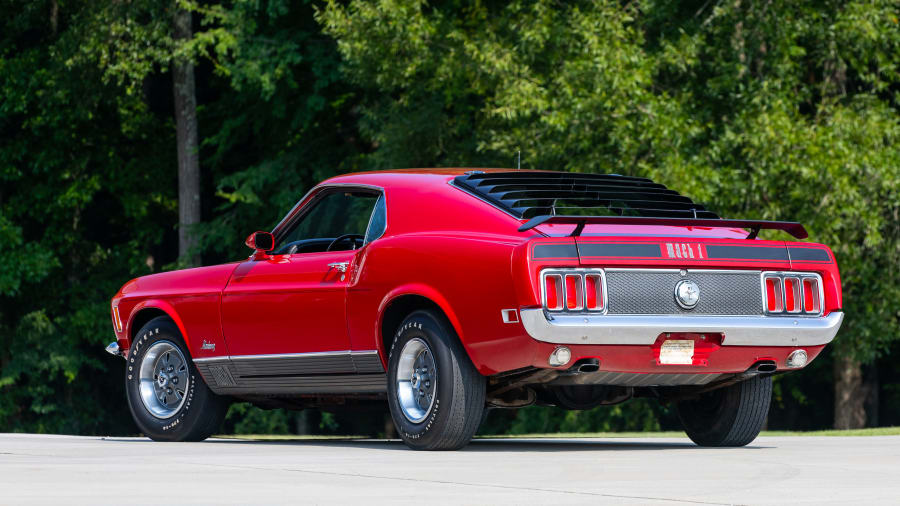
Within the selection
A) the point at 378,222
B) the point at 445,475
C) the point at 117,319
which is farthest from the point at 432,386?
the point at 117,319

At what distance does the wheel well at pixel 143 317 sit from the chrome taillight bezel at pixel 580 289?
399 centimetres

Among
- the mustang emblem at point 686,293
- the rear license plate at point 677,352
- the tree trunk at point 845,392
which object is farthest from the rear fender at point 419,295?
the tree trunk at point 845,392

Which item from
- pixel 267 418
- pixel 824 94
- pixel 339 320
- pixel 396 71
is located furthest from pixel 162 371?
pixel 267 418

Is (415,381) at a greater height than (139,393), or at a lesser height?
greater

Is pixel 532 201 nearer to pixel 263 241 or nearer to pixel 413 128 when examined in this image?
pixel 263 241

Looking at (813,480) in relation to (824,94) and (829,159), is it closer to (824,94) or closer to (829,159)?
(829,159)

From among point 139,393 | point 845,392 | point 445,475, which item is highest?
point 445,475

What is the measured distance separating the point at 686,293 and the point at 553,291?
837 mm

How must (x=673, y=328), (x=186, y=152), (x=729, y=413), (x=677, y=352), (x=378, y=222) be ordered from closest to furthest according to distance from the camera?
(x=673, y=328) < (x=677, y=352) < (x=378, y=222) < (x=729, y=413) < (x=186, y=152)

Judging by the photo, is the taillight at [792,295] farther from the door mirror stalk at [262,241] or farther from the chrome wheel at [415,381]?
the door mirror stalk at [262,241]

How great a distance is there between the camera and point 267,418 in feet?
108

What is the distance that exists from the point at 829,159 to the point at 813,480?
46.2 feet

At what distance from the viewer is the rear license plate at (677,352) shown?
897 cm

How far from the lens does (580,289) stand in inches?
342
